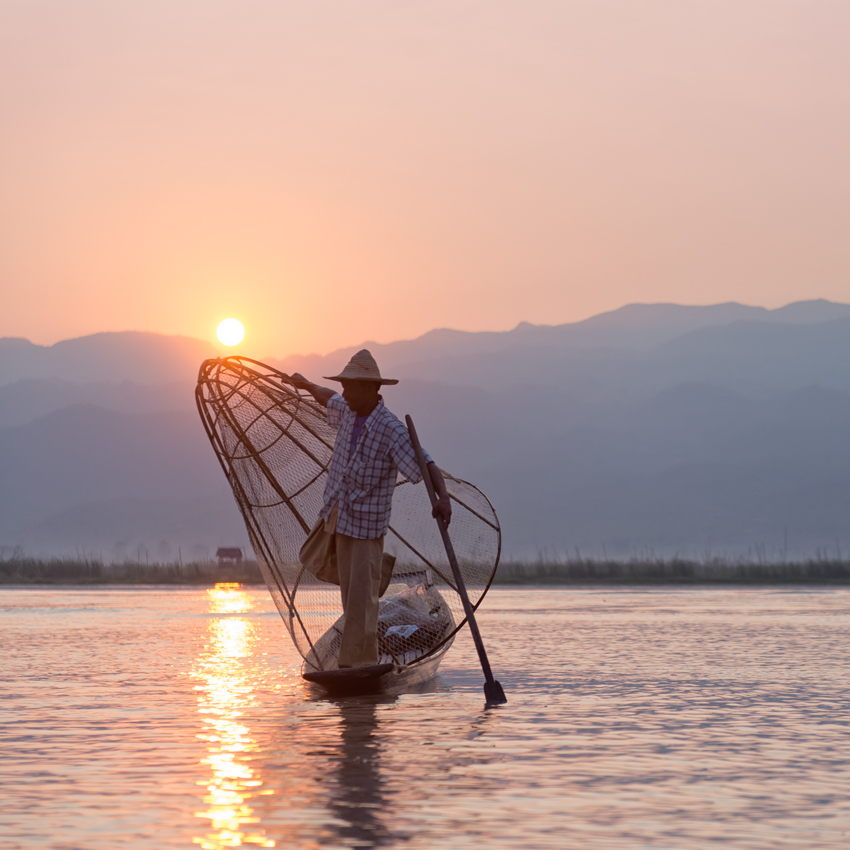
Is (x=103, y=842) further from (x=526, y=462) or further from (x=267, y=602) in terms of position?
(x=526, y=462)

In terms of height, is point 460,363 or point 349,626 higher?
point 460,363

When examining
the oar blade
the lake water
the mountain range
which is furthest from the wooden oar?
the mountain range

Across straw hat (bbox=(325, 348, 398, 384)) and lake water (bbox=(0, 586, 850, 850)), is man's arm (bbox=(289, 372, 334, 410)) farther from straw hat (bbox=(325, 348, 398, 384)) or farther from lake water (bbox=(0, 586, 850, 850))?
lake water (bbox=(0, 586, 850, 850))

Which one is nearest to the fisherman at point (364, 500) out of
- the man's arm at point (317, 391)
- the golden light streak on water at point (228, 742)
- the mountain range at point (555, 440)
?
the man's arm at point (317, 391)

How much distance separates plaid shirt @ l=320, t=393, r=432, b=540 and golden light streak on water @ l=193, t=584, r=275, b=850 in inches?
48.4

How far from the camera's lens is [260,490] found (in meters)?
10.5

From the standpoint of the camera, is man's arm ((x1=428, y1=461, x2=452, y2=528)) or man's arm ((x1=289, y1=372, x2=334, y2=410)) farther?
man's arm ((x1=289, y1=372, x2=334, y2=410))

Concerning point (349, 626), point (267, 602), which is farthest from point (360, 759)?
point (267, 602)

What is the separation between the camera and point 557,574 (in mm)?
36062

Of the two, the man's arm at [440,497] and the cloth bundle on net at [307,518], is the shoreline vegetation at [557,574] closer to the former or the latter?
the cloth bundle on net at [307,518]

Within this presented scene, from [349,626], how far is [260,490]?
198cm

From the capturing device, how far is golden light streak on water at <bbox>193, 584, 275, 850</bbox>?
4.71 metres

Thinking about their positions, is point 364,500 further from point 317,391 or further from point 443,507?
point 317,391

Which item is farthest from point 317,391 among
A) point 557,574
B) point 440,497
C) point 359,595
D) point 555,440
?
point 555,440
